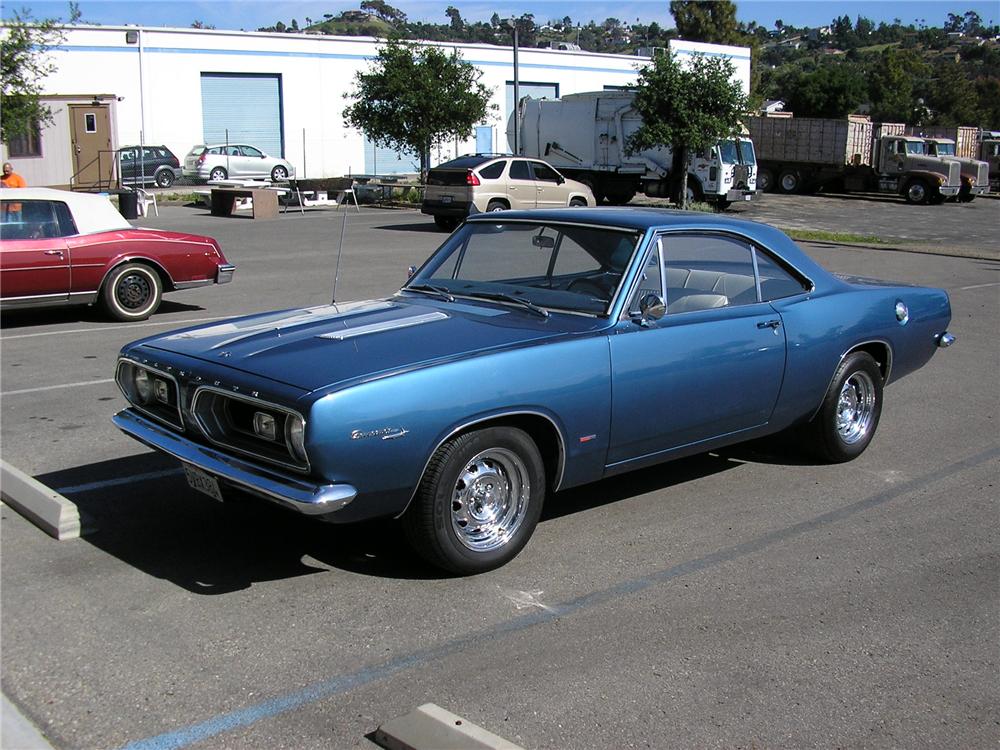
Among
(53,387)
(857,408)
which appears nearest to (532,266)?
(857,408)

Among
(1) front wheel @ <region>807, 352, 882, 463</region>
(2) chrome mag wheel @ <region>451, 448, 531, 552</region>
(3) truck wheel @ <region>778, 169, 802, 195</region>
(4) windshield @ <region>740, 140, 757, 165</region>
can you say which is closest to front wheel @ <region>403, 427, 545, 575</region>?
(2) chrome mag wheel @ <region>451, 448, 531, 552</region>

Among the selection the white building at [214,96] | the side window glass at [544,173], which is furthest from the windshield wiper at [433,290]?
the white building at [214,96]

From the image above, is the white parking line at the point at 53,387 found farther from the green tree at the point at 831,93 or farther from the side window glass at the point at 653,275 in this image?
the green tree at the point at 831,93

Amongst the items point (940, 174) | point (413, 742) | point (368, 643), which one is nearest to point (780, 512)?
point (368, 643)

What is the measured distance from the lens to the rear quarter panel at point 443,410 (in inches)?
167

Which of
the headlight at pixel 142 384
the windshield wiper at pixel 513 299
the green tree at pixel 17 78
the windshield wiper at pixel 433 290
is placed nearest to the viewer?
the headlight at pixel 142 384

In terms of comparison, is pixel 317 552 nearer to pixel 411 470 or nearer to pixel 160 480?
pixel 411 470

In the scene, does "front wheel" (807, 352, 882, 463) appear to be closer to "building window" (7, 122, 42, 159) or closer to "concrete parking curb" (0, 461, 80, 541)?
"concrete parking curb" (0, 461, 80, 541)

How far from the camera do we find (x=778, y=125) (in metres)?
42.0

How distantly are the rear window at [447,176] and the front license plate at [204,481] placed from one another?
63.5 ft

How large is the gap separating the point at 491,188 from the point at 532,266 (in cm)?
1820

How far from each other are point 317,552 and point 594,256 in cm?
215

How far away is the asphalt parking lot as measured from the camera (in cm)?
364

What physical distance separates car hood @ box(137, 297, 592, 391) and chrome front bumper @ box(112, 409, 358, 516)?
393 millimetres
